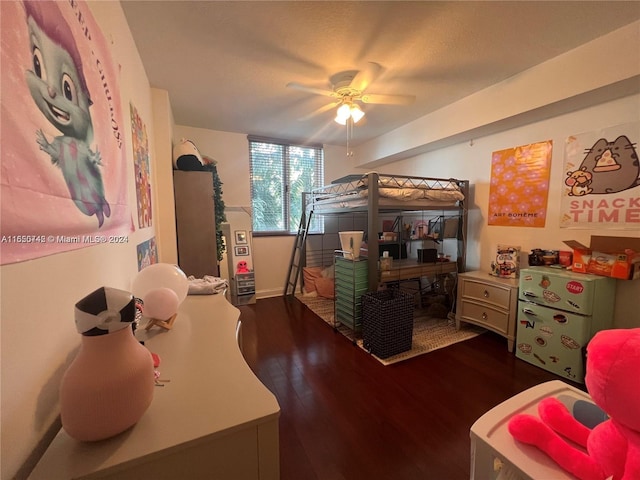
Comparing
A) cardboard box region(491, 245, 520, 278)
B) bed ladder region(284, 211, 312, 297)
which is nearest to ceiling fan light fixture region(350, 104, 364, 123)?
bed ladder region(284, 211, 312, 297)

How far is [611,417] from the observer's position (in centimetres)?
60

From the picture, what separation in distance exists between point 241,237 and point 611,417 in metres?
3.57

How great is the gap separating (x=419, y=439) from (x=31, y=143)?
77.5 inches

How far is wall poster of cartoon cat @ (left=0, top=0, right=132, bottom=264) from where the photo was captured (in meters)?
0.51

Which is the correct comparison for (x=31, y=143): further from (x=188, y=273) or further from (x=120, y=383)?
(x=188, y=273)

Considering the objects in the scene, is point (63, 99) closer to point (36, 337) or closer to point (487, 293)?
point (36, 337)

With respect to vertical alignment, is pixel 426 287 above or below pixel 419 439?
above

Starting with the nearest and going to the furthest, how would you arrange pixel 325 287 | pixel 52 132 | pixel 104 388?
pixel 104 388 → pixel 52 132 → pixel 325 287

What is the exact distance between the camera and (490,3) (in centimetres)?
146

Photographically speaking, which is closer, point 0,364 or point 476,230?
point 0,364

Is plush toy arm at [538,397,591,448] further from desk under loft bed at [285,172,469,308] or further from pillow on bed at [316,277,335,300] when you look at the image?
pillow on bed at [316,277,335,300]

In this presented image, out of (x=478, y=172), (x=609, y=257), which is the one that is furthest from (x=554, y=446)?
(x=478, y=172)

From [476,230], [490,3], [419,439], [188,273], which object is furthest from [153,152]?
[476,230]

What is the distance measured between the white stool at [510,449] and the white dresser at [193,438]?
25.0 inches
